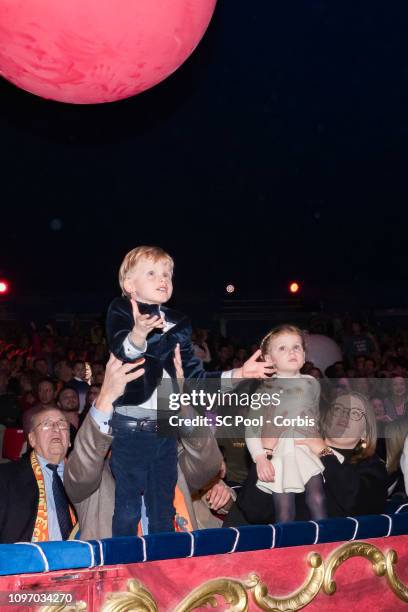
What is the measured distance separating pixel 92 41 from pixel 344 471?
182 centimetres

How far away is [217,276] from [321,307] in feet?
9.72

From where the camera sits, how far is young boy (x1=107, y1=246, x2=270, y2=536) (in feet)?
9.77

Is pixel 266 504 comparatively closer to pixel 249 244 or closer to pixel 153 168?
pixel 153 168

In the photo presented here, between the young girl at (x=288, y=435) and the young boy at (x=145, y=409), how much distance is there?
0.73ft

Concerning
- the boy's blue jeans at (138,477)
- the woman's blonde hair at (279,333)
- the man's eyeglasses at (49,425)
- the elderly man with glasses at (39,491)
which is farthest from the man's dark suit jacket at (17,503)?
the woman's blonde hair at (279,333)

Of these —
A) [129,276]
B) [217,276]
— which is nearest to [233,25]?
[129,276]

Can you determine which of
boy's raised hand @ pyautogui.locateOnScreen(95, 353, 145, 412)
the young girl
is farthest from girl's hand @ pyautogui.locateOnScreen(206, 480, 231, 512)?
boy's raised hand @ pyautogui.locateOnScreen(95, 353, 145, 412)

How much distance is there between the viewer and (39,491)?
3.33m

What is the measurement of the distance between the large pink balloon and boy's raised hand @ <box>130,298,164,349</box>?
33.8 inches

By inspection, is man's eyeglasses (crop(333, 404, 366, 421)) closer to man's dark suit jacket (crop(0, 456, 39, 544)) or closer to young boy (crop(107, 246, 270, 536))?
young boy (crop(107, 246, 270, 536))

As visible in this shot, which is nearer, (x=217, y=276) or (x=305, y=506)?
(x=305, y=506)

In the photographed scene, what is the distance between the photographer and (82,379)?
26.3 ft

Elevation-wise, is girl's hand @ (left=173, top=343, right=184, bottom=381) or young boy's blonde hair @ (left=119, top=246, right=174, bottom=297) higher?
young boy's blonde hair @ (left=119, top=246, right=174, bottom=297)

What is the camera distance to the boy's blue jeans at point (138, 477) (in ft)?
9.75
